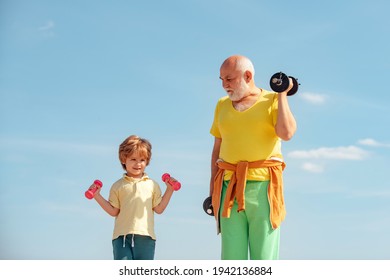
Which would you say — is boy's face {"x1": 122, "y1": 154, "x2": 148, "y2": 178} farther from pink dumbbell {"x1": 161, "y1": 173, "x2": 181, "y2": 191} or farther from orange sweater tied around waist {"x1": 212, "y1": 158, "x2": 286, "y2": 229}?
orange sweater tied around waist {"x1": 212, "y1": 158, "x2": 286, "y2": 229}

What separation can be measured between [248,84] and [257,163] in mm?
810

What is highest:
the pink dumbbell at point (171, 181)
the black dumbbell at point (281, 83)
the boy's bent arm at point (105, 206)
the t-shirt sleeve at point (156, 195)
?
the black dumbbell at point (281, 83)

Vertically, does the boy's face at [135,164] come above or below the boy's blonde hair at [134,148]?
below

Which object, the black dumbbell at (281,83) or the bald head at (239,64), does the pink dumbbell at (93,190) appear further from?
the black dumbbell at (281,83)

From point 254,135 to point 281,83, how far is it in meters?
0.57

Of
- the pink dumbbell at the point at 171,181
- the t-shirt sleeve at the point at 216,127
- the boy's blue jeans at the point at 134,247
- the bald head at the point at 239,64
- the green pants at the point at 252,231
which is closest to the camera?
the green pants at the point at 252,231

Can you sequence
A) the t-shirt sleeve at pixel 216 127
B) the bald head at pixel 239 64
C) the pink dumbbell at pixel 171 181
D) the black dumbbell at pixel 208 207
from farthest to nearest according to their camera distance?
the pink dumbbell at pixel 171 181, the t-shirt sleeve at pixel 216 127, the black dumbbell at pixel 208 207, the bald head at pixel 239 64

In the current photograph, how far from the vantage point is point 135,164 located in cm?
784

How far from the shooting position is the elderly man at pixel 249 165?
671 cm

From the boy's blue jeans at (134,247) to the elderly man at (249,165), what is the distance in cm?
103

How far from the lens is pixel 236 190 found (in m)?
6.80

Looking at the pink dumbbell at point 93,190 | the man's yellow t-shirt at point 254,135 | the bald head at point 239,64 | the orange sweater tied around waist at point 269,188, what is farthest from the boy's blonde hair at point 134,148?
the bald head at point 239,64
